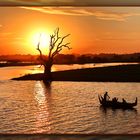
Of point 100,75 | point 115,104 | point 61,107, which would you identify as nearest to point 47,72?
point 61,107

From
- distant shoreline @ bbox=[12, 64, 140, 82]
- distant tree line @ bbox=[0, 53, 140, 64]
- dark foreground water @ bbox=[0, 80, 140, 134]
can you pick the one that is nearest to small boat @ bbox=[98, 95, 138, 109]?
dark foreground water @ bbox=[0, 80, 140, 134]

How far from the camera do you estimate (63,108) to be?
3.53 meters

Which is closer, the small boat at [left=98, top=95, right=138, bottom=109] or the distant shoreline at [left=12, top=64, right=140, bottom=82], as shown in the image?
the small boat at [left=98, top=95, right=138, bottom=109]

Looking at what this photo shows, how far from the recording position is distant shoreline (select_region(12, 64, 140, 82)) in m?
3.56

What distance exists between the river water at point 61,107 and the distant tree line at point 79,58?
86mm

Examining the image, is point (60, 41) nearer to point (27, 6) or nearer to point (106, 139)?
point (27, 6)

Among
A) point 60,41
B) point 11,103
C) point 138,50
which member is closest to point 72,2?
point 60,41

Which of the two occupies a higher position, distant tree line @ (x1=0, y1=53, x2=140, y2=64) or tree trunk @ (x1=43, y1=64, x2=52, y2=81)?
distant tree line @ (x1=0, y1=53, x2=140, y2=64)

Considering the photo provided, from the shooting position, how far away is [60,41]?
3445 millimetres

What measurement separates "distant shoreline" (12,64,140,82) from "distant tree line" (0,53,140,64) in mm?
83

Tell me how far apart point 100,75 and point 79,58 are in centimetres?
28

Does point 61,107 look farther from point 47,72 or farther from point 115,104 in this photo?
point 115,104

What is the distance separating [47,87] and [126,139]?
3.19 feet

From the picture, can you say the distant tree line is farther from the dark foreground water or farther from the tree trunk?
the dark foreground water
